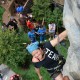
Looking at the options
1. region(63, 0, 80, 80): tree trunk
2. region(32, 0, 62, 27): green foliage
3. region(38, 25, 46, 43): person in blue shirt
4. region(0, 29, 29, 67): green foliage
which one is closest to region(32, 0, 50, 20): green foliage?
region(32, 0, 62, 27): green foliage

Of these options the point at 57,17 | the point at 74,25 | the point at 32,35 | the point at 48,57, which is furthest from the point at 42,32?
the point at 74,25

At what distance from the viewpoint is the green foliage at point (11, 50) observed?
44.3 ft

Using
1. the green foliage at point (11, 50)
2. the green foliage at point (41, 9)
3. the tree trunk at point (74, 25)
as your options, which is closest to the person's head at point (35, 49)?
the tree trunk at point (74, 25)

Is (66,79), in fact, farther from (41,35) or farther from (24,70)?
(41,35)

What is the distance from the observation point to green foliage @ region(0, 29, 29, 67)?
13492 millimetres

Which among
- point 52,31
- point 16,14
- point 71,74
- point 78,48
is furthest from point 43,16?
point 78,48

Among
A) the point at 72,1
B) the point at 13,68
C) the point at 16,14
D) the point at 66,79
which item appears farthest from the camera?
the point at 16,14

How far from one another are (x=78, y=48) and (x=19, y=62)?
700 cm

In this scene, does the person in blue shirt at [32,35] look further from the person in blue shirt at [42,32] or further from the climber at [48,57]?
the climber at [48,57]

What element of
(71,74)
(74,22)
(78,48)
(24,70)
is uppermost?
(74,22)

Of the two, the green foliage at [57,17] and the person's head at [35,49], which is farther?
the green foliage at [57,17]

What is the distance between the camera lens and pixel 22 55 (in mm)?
13938

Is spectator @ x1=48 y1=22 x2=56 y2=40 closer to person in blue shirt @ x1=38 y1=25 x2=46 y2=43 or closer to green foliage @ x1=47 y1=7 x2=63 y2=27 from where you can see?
green foliage @ x1=47 y1=7 x2=63 y2=27

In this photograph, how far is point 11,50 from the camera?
13500 mm
